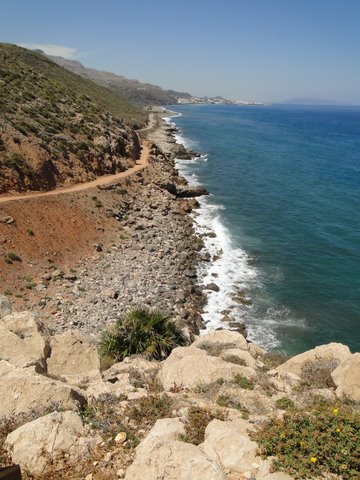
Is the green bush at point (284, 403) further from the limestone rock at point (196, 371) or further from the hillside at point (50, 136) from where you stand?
the hillside at point (50, 136)

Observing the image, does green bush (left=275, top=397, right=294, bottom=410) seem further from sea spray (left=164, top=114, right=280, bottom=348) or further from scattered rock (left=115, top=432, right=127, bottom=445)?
sea spray (left=164, top=114, right=280, bottom=348)

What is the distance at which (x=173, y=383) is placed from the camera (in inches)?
480

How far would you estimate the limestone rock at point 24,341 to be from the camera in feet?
40.4

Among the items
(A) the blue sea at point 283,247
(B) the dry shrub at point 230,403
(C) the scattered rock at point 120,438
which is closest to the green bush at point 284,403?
(B) the dry shrub at point 230,403

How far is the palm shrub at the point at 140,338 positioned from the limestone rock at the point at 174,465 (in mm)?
9490

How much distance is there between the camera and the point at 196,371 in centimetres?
1245

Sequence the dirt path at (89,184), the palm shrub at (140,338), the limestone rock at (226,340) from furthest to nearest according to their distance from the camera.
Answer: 1. the dirt path at (89,184)
2. the palm shrub at (140,338)
3. the limestone rock at (226,340)

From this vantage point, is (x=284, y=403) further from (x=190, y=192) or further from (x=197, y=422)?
(x=190, y=192)

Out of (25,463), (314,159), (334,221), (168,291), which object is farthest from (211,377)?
(314,159)

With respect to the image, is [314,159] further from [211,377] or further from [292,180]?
[211,377]

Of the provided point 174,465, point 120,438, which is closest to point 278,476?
point 174,465

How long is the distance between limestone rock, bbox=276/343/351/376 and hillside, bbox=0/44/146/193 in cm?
3051

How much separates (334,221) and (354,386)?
122ft

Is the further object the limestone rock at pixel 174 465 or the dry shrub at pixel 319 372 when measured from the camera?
the dry shrub at pixel 319 372
